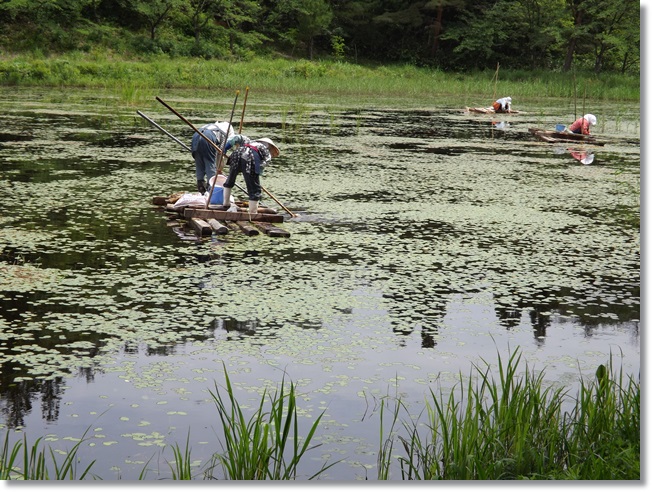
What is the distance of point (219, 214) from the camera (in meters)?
6.89

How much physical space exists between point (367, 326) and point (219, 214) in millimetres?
2676

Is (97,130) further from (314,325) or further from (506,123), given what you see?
(314,325)

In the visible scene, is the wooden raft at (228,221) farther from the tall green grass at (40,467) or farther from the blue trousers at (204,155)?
the tall green grass at (40,467)

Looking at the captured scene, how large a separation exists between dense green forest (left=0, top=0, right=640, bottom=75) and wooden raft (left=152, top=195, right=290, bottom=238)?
1888 centimetres

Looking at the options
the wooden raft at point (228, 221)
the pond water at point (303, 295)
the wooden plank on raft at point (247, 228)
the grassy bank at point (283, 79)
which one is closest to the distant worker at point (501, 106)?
the grassy bank at point (283, 79)

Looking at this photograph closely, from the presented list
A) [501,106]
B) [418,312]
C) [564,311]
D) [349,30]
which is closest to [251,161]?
[418,312]

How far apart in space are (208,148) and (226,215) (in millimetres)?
796

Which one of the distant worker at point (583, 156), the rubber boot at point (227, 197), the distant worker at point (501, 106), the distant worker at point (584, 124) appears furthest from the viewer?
the distant worker at point (501, 106)

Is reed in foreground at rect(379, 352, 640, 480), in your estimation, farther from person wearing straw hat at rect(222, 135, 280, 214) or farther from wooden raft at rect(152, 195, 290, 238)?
person wearing straw hat at rect(222, 135, 280, 214)

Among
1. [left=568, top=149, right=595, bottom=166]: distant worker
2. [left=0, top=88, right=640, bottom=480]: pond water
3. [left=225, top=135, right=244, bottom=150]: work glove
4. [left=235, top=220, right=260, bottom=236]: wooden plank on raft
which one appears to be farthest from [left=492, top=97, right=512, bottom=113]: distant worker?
[left=235, top=220, right=260, bottom=236]: wooden plank on raft

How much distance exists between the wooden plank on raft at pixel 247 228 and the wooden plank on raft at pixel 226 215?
0.20 ft

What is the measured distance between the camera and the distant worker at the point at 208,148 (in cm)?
720

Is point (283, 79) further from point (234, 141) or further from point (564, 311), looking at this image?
point (564, 311)

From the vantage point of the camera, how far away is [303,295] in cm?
502
